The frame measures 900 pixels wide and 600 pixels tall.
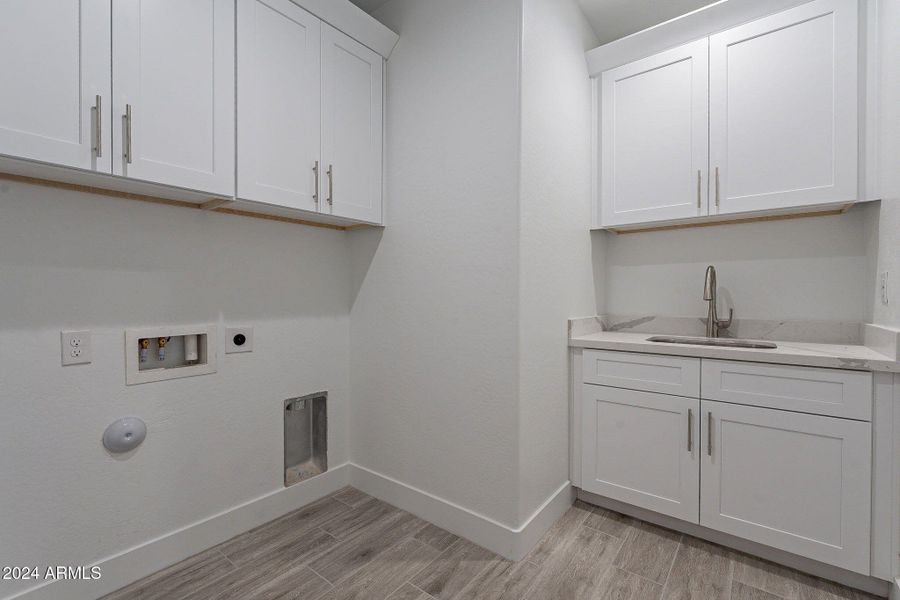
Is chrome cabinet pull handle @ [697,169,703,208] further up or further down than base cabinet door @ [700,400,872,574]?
further up

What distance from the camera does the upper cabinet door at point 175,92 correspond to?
51.0 inches

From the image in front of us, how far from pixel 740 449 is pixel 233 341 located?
226cm

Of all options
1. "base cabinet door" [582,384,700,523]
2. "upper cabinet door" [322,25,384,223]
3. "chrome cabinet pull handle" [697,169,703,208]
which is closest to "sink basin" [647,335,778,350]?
"base cabinet door" [582,384,700,523]

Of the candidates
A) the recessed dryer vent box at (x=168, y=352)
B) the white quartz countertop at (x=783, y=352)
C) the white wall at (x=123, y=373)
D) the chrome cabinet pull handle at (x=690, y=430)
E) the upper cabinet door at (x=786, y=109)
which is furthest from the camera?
the chrome cabinet pull handle at (x=690, y=430)

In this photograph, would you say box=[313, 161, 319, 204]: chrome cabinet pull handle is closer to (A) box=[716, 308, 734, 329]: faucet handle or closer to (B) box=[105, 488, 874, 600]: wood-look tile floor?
(B) box=[105, 488, 874, 600]: wood-look tile floor

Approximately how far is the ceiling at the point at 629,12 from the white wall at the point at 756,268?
1.19 metres

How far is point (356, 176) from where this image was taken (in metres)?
2.02

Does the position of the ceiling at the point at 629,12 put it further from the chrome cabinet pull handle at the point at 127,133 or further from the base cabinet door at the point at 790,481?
the chrome cabinet pull handle at the point at 127,133

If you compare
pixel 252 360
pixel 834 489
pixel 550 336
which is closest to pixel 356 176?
pixel 252 360

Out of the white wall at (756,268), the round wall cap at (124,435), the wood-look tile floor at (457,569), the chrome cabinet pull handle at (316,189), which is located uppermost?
the chrome cabinet pull handle at (316,189)

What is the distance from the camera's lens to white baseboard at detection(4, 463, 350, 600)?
1431mm

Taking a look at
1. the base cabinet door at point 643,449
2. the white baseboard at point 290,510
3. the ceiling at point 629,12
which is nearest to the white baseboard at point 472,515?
the white baseboard at point 290,510

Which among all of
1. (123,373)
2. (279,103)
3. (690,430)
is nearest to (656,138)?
(690,430)

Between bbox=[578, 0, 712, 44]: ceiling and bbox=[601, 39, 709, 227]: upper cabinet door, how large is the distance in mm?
327
